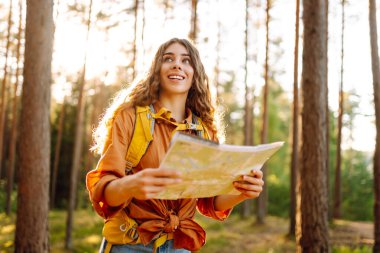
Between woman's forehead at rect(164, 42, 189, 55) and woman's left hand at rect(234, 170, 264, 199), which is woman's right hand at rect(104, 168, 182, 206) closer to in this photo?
woman's left hand at rect(234, 170, 264, 199)

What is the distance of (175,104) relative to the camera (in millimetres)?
2484

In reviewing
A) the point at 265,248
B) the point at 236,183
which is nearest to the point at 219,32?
the point at 265,248

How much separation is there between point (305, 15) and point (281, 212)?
1807 cm

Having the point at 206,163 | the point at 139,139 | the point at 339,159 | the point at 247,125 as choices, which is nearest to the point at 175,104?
the point at 139,139

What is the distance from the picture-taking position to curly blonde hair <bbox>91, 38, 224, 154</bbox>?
2287mm

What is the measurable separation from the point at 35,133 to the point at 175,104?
4473 millimetres

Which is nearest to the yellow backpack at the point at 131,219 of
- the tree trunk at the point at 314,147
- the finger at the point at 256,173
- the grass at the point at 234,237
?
the finger at the point at 256,173

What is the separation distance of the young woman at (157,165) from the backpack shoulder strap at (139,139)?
2 centimetres

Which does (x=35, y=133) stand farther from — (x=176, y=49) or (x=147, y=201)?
(x=147, y=201)

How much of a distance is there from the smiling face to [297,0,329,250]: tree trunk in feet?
16.4

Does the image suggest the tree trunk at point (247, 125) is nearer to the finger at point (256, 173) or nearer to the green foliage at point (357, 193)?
the green foliage at point (357, 193)

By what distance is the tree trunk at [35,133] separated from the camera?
6.29 m

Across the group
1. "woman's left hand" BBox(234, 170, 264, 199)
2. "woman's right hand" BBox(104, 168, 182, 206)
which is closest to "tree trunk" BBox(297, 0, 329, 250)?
"woman's left hand" BBox(234, 170, 264, 199)

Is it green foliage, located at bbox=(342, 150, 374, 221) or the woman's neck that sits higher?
the woman's neck
